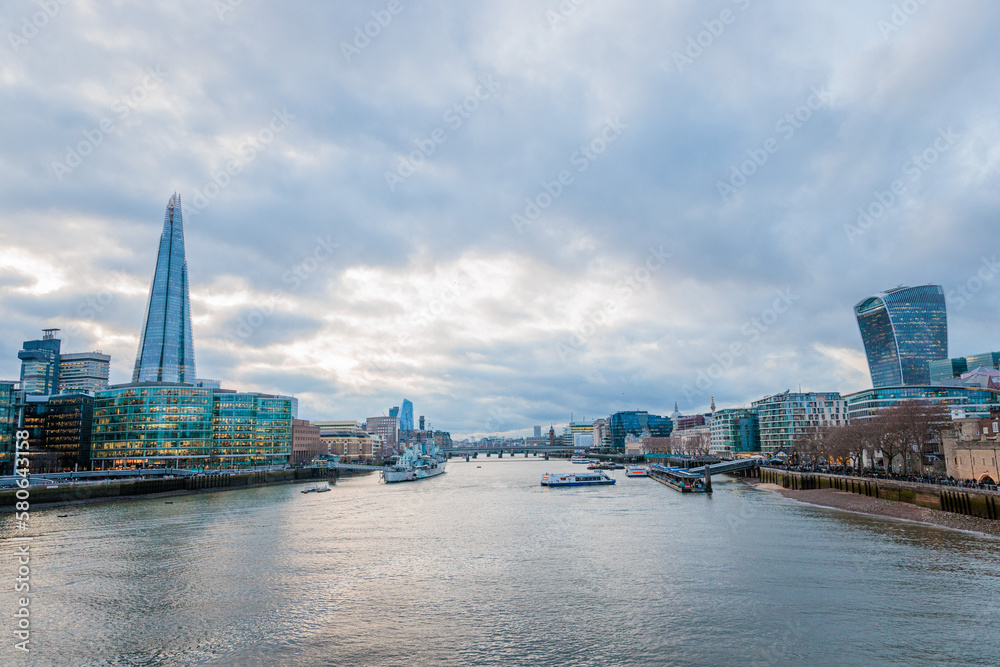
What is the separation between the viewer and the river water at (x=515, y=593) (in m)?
24.5

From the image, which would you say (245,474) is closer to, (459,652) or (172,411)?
(172,411)

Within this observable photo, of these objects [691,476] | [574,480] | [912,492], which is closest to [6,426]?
[574,480]

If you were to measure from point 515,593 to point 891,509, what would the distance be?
170 ft

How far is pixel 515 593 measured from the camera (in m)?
32.9

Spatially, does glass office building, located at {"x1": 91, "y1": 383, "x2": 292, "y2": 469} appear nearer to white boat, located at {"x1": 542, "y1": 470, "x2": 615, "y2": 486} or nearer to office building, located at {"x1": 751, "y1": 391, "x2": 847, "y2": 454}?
white boat, located at {"x1": 542, "y1": 470, "x2": 615, "y2": 486}

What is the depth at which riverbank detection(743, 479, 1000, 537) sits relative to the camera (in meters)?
51.1

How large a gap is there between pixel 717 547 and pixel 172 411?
549 feet

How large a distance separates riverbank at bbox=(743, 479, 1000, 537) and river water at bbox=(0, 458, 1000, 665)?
292cm

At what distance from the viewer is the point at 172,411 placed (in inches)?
6654

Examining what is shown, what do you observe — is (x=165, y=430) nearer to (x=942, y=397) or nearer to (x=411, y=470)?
(x=411, y=470)

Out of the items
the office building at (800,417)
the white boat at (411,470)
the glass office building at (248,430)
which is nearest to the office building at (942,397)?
the office building at (800,417)

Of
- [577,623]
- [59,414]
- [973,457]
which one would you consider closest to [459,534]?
[577,623]

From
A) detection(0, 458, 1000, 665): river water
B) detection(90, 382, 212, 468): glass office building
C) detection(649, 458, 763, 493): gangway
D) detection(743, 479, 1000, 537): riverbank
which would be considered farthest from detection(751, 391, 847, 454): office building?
detection(90, 382, 212, 468): glass office building

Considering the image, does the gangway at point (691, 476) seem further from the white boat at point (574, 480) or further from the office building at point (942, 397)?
the office building at point (942, 397)
